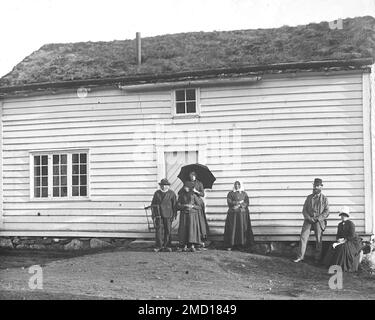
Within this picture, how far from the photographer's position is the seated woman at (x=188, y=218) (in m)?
16.1

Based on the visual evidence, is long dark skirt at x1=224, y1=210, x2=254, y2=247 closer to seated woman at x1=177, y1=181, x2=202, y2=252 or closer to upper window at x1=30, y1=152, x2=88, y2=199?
seated woman at x1=177, y1=181, x2=202, y2=252

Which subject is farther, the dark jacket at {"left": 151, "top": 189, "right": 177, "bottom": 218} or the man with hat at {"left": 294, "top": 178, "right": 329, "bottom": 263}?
the dark jacket at {"left": 151, "top": 189, "right": 177, "bottom": 218}

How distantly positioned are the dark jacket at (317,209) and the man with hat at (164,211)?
3.22 m

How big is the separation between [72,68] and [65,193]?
365 centimetres

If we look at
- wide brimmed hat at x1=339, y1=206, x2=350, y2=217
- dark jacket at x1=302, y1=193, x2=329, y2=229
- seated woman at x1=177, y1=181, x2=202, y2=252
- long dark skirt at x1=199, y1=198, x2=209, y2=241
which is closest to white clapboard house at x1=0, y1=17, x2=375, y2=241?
dark jacket at x1=302, y1=193, x2=329, y2=229

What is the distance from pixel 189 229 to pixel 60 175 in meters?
4.75

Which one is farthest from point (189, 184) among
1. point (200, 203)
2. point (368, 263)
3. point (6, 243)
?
point (6, 243)

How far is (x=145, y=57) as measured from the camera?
63.4ft

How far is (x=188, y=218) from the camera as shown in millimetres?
16062

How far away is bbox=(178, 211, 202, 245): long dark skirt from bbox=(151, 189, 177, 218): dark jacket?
300 millimetres

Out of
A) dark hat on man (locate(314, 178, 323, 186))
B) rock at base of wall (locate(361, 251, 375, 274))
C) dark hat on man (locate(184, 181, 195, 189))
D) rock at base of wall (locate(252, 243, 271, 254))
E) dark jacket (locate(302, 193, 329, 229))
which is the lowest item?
rock at base of wall (locate(361, 251, 375, 274))

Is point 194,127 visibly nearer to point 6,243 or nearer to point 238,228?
point 238,228

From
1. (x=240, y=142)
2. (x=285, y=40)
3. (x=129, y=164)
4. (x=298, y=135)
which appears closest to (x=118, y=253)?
(x=129, y=164)

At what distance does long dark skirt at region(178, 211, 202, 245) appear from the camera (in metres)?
16.0
